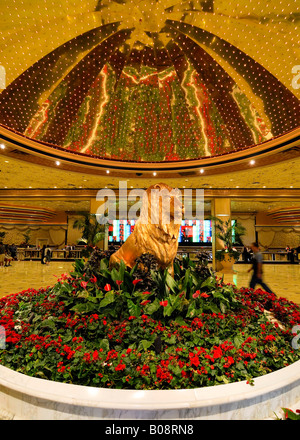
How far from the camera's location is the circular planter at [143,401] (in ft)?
5.22

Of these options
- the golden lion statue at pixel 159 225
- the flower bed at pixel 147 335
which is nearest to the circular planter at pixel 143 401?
the flower bed at pixel 147 335

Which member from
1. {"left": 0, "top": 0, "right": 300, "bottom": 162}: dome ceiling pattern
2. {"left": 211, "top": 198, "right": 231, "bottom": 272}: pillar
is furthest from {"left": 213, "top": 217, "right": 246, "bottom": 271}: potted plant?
{"left": 0, "top": 0, "right": 300, "bottom": 162}: dome ceiling pattern

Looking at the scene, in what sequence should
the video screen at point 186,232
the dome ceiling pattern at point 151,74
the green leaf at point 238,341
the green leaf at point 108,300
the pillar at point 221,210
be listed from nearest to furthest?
the green leaf at point 238,341, the green leaf at point 108,300, the dome ceiling pattern at point 151,74, the pillar at point 221,210, the video screen at point 186,232

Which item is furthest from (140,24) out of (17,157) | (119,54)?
(17,157)

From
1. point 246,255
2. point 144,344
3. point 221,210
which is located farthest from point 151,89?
point 246,255

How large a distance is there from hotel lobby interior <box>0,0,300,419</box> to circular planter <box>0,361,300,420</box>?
0.45 metres

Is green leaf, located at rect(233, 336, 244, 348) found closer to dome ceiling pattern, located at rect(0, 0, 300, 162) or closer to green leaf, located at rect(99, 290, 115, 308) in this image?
green leaf, located at rect(99, 290, 115, 308)

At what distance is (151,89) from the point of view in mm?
5824

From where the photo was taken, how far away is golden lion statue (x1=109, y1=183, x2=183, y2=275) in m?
3.54

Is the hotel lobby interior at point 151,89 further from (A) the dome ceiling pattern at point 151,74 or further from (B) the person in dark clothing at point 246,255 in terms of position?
(B) the person in dark clothing at point 246,255

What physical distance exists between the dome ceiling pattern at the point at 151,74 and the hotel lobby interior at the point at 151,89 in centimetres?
2

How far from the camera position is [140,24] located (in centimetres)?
428

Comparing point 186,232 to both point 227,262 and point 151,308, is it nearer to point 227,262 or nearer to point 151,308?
point 227,262

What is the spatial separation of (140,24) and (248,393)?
5.52 m
